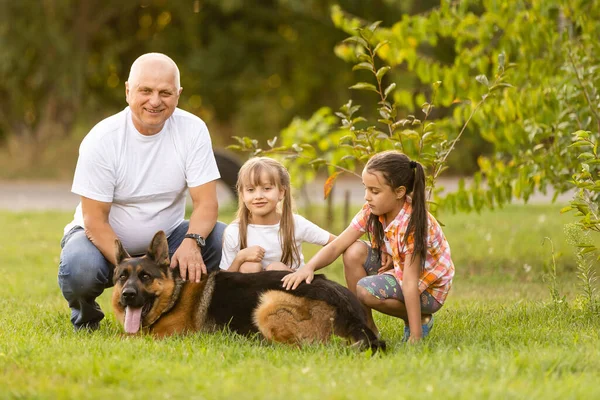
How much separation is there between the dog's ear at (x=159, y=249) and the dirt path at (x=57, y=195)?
8992mm

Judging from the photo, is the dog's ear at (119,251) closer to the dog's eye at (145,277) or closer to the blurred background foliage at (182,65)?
the dog's eye at (145,277)

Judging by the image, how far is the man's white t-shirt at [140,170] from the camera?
5621 millimetres

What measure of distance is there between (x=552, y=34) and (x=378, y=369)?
14.2 feet

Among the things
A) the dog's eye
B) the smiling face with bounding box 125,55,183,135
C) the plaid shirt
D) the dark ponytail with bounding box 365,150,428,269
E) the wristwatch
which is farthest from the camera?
the wristwatch

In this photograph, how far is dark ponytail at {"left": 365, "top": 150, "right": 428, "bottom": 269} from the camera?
16.6 feet

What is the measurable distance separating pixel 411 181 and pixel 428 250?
1.54ft

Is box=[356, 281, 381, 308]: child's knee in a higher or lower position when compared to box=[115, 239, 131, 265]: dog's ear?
lower

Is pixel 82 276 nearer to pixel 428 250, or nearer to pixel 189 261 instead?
pixel 189 261

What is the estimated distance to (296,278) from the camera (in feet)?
16.7

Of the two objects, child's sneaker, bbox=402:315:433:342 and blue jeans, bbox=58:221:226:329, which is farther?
blue jeans, bbox=58:221:226:329

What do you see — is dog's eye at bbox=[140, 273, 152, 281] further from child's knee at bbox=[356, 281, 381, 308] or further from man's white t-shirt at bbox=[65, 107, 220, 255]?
child's knee at bbox=[356, 281, 381, 308]

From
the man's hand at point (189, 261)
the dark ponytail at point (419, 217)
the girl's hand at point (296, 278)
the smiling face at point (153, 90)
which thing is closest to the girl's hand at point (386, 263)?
the dark ponytail at point (419, 217)

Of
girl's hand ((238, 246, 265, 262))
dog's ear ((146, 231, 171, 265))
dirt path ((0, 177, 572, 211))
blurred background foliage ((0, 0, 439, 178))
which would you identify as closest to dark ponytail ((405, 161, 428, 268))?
girl's hand ((238, 246, 265, 262))

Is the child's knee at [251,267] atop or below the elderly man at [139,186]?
below
